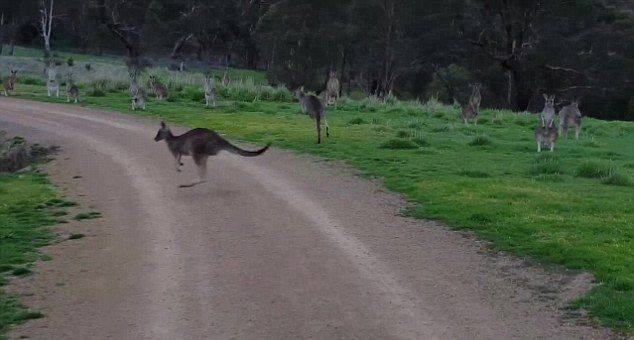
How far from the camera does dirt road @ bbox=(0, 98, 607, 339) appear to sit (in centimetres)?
727

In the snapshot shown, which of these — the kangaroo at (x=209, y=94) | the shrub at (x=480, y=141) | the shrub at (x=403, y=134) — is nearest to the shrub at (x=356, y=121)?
the shrub at (x=403, y=134)

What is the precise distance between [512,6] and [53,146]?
31.9 metres

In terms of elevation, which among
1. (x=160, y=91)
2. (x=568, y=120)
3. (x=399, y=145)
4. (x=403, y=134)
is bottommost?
(x=399, y=145)

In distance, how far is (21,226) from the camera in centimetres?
1112

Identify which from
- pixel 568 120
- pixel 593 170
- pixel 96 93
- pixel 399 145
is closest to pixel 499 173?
pixel 593 170

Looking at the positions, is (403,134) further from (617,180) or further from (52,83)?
(52,83)

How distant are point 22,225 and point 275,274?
4.36m

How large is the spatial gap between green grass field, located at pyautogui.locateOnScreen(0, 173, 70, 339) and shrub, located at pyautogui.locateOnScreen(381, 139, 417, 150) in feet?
27.5

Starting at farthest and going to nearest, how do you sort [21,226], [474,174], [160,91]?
[160,91] < [474,174] < [21,226]

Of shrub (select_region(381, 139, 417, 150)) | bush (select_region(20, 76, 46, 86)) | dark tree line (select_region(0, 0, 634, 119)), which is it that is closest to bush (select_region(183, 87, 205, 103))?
bush (select_region(20, 76, 46, 86))

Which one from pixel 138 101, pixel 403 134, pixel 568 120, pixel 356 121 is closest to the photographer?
pixel 403 134

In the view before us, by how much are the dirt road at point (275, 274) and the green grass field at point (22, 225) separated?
227 mm

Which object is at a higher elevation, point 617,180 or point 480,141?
point 480,141

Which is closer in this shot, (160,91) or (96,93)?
(160,91)
